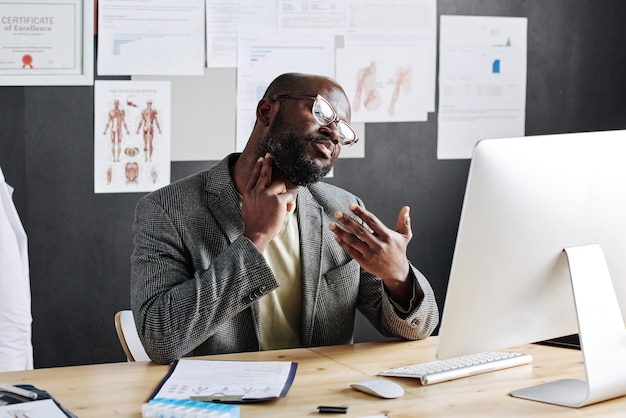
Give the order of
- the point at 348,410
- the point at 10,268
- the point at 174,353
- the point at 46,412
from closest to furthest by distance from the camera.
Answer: the point at 46,412
the point at 348,410
the point at 174,353
the point at 10,268

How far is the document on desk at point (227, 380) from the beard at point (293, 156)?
19.3 inches

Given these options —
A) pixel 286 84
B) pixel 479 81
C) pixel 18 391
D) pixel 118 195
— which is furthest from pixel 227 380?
pixel 479 81

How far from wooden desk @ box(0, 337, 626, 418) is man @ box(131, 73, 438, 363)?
0.11m

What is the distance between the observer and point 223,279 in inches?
83.1

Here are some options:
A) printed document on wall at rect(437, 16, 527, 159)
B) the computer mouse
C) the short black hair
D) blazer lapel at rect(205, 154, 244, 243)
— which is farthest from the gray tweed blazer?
printed document on wall at rect(437, 16, 527, 159)

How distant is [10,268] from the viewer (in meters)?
2.91

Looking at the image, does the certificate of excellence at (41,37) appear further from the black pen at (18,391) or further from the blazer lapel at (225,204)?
the black pen at (18,391)

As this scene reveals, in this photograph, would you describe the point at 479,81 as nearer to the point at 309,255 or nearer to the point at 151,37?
the point at 151,37

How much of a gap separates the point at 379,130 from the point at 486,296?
2410 millimetres

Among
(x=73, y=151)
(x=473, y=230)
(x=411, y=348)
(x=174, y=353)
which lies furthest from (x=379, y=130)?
(x=473, y=230)

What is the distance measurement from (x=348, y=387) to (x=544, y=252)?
1.65 feet

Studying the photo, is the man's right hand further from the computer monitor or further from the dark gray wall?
the dark gray wall

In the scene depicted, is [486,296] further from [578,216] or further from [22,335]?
[22,335]

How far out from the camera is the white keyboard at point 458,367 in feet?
6.52
